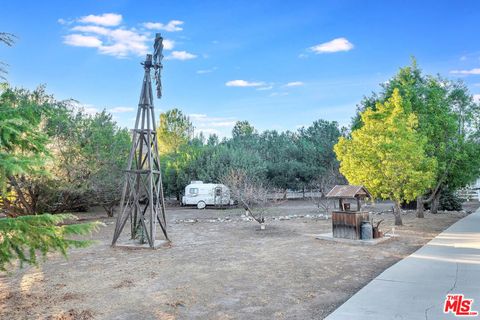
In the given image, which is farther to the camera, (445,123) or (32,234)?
(445,123)

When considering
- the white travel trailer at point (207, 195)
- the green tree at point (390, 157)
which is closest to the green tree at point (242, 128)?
the white travel trailer at point (207, 195)

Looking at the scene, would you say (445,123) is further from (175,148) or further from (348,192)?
(175,148)

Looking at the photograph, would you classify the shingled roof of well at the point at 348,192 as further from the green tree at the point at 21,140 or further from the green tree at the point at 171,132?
the green tree at the point at 171,132

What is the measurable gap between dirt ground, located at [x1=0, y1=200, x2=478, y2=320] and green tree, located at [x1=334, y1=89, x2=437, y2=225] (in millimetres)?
2754

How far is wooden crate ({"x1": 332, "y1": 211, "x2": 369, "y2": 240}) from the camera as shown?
44.1 ft

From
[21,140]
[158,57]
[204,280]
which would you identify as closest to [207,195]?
[158,57]

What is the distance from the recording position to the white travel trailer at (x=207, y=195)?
29953 millimetres

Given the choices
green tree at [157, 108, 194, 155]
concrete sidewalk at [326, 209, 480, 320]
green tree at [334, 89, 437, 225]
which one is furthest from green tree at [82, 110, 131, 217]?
green tree at [157, 108, 194, 155]

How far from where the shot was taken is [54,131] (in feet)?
61.5

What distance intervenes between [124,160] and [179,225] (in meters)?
6.21

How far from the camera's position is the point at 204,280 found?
8352 mm

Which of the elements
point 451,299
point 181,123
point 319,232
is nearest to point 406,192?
point 319,232

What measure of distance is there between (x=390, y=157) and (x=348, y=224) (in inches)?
166

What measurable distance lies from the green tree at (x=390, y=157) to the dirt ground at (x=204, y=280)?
9.04ft
